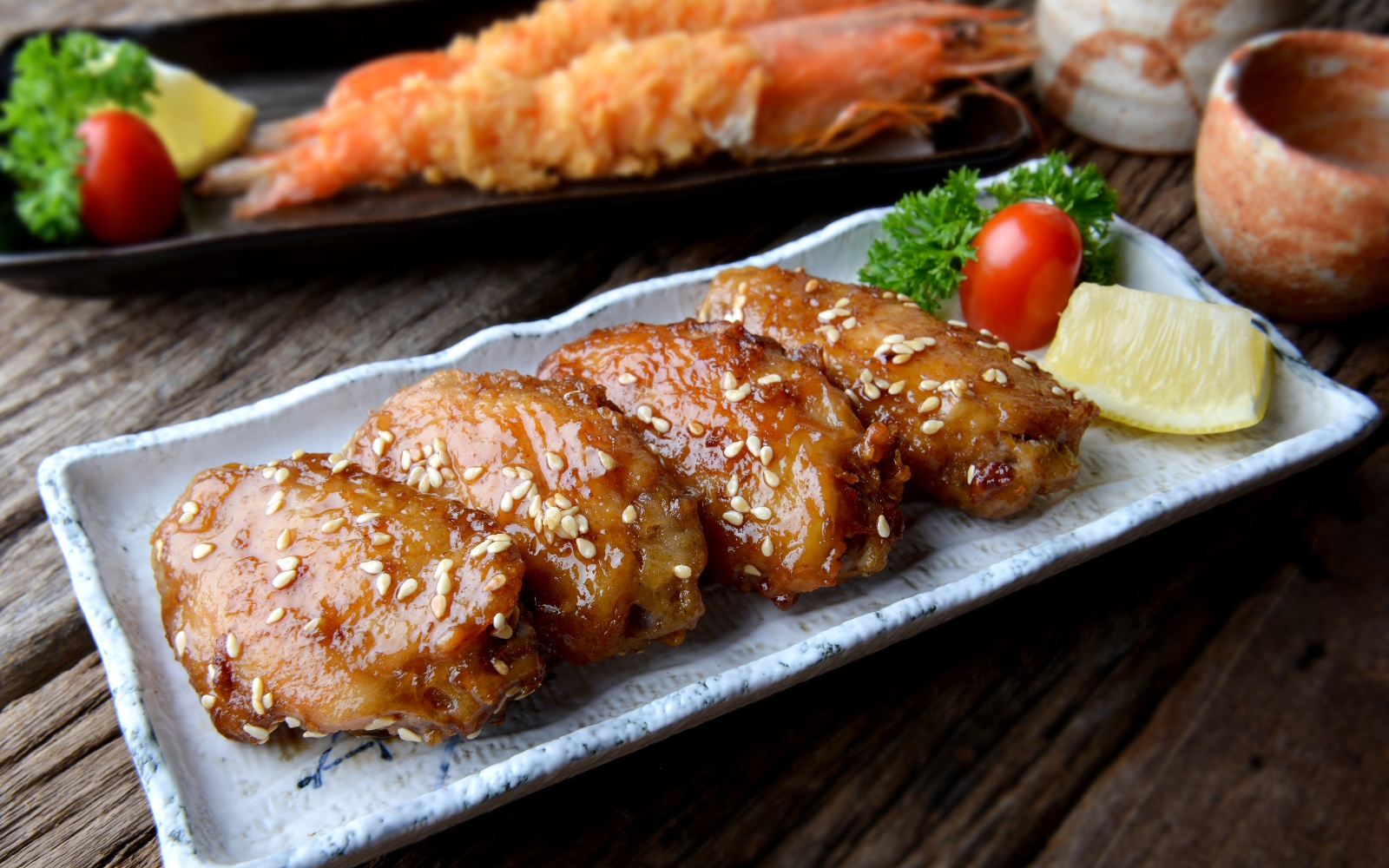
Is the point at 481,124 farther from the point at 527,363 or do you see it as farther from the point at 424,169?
the point at 527,363

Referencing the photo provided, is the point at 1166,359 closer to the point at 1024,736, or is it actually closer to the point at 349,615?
the point at 1024,736

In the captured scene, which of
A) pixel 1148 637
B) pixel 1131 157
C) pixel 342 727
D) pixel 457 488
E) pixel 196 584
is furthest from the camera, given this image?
pixel 1131 157

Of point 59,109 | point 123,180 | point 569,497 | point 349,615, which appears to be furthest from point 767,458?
point 59,109

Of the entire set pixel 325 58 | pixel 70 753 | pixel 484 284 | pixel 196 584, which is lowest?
pixel 70 753

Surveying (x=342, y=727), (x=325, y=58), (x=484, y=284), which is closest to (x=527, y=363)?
(x=484, y=284)

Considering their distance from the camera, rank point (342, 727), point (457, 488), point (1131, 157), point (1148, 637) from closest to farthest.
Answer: point (342, 727) < point (457, 488) < point (1148, 637) < point (1131, 157)

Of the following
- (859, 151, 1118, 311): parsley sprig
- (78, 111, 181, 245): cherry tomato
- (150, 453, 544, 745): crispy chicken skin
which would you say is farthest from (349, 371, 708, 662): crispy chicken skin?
(78, 111, 181, 245): cherry tomato

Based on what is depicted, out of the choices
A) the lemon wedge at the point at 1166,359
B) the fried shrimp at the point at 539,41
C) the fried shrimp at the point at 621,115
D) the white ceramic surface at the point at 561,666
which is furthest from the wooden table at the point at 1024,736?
the fried shrimp at the point at 539,41
